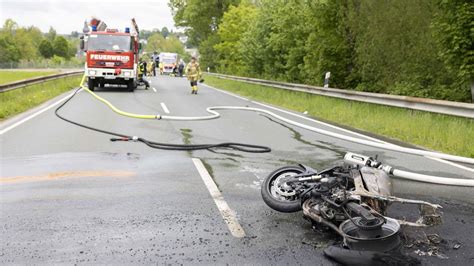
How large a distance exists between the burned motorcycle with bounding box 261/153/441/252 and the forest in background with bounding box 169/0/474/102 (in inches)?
355

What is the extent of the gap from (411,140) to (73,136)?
7.01 meters

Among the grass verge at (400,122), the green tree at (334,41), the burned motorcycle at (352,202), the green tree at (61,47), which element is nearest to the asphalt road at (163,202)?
the burned motorcycle at (352,202)

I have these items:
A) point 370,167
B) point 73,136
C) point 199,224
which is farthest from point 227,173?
point 73,136

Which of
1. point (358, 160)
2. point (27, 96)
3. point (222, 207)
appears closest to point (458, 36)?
point (358, 160)

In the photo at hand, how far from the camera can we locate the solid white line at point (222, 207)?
4.32 meters

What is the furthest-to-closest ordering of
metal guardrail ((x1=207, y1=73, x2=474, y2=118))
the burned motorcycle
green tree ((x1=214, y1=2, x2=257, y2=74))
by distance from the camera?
green tree ((x1=214, y1=2, x2=257, y2=74))
metal guardrail ((x1=207, y1=73, x2=474, y2=118))
the burned motorcycle

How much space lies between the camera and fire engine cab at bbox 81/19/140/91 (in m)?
22.1

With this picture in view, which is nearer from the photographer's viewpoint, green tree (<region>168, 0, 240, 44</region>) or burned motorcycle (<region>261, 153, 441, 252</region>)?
burned motorcycle (<region>261, 153, 441, 252</region>)

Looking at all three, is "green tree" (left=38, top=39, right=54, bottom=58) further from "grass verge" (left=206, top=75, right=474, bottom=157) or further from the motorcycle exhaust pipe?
the motorcycle exhaust pipe

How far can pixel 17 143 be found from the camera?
870 cm

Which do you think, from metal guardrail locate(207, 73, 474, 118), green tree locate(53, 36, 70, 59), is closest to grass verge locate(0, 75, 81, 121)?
metal guardrail locate(207, 73, 474, 118)

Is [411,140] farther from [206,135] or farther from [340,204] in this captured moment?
[340,204]

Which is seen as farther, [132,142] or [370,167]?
[132,142]

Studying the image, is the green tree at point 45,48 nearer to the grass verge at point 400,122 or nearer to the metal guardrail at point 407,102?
the metal guardrail at point 407,102
